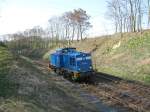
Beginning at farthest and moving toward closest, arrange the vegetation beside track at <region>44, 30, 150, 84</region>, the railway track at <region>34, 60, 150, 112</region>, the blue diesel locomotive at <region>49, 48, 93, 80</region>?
1. the vegetation beside track at <region>44, 30, 150, 84</region>
2. the blue diesel locomotive at <region>49, 48, 93, 80</region>
3. the railway track at <region>34, 60, 150, 112</region>

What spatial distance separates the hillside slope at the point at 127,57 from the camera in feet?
115

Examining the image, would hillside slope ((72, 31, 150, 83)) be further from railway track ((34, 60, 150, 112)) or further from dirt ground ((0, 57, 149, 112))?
dirt ground ((0, 57, 149, 112))

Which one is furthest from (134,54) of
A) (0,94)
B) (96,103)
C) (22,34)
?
(22,34)

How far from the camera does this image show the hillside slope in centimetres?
3514

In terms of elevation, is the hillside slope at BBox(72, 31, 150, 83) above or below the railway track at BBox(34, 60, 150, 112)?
above

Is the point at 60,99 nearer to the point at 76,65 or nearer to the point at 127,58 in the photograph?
the point at 76,65

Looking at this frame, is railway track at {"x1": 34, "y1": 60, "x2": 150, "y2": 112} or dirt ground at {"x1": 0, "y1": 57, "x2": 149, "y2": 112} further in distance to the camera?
railway track at {"x1": 34, "y1": 60, "x2": 150, "y2": 112}

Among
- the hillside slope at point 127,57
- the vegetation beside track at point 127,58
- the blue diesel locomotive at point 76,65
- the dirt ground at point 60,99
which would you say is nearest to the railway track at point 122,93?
the dirt ground at point 60,99

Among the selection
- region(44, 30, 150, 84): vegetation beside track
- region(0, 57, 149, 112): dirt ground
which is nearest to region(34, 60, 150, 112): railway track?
region(0, 57, 149, 112): dirt ground

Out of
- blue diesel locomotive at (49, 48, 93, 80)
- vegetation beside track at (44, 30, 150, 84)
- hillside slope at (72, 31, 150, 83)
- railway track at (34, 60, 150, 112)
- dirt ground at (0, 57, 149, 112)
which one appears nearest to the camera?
dirt ground at (0, 57, 149, 112)

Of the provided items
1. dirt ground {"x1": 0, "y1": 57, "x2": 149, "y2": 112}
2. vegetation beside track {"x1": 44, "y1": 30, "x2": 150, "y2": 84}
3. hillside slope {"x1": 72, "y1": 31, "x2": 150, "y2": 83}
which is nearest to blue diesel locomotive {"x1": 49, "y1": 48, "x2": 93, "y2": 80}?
dirt ground {"x1": 0, "y1": 57, "x2": 149, "y2": 112}

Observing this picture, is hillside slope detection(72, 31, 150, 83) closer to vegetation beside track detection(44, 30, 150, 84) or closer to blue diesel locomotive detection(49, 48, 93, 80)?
vegetation beside track detection(44, 30, 150, 84)

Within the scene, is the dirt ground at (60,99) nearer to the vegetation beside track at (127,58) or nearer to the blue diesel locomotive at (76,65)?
the blue diesel locomotive at (76,65)

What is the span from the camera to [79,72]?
30.7 m
